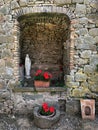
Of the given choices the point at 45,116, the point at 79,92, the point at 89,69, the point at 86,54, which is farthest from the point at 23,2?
the point at 45,116

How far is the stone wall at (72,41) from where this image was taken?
387 centimetres

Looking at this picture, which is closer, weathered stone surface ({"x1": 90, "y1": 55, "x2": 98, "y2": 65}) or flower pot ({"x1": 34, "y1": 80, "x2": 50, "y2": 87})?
weathered stone surface ({"x1": 90, "y1": 55, "x2": 98, "y2": 65})

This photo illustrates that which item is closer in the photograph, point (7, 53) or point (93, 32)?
point (93, 32)

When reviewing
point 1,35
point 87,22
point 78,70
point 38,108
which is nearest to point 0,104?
point 38,108

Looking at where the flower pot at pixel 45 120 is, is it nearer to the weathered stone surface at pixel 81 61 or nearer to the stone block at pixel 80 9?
the weathered stone surface at pixel 81 61

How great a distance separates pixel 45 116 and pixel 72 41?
170 centimetres

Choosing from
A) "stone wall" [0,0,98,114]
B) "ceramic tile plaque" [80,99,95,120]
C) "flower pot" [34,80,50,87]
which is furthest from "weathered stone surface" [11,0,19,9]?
"ceramic tile plaque" [80,99,95,120]

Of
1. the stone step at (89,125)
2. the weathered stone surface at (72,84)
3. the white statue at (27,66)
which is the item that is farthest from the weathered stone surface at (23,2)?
the stone step at (89,125)

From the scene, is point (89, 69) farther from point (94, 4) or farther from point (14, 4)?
point (14, 4)

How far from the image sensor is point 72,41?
13.0 feet

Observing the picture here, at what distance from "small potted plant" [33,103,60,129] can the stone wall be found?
57 centimetres

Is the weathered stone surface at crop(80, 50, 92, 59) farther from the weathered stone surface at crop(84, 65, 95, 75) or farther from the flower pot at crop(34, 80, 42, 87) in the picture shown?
the flower pot at crop(34, 80, 42, 87)

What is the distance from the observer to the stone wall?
3.87 meters

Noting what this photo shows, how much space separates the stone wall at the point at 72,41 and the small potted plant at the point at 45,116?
57 cm
